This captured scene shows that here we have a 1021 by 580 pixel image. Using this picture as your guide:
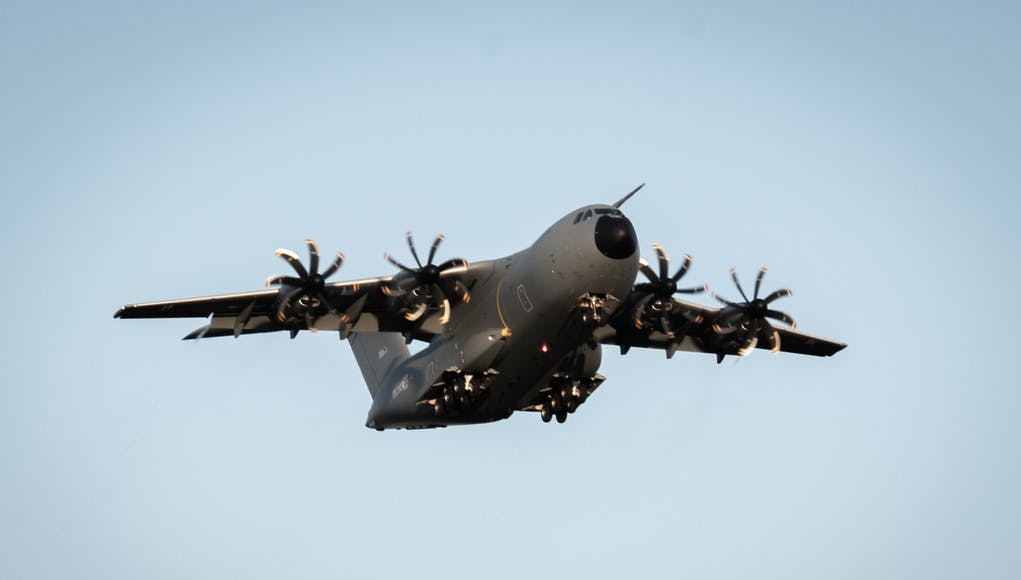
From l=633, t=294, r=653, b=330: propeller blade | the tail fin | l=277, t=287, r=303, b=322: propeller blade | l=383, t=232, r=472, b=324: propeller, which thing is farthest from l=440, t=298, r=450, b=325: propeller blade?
the tail fin

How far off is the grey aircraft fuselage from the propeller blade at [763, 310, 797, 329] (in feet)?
14.3

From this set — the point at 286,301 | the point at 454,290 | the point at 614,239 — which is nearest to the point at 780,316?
the point at 614,239

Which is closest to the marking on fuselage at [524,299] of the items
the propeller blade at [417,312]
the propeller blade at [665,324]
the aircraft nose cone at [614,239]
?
the aircraft nose cone at [614,239]

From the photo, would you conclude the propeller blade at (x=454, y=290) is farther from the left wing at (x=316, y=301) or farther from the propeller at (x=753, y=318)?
the propeller at (x=753, y=318)

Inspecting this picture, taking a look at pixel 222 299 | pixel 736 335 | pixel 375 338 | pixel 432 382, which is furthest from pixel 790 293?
pixel 222 299

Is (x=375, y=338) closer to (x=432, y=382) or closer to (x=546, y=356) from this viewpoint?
(x=432, y=382)

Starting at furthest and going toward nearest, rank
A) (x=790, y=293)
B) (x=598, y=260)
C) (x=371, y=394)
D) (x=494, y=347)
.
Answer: (x=371, y=394), (x=790, y=293), (x=494, y=347), (x=598, y=260)

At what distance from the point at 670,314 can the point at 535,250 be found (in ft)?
17.4

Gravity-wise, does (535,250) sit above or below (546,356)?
above

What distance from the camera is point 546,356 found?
28.3m

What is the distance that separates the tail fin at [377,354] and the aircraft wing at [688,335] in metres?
5.39

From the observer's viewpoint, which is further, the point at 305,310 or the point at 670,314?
the point at 670,314

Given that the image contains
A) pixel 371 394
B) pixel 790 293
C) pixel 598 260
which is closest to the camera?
pixel 598 260

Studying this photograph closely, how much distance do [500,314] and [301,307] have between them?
14.0 feet
